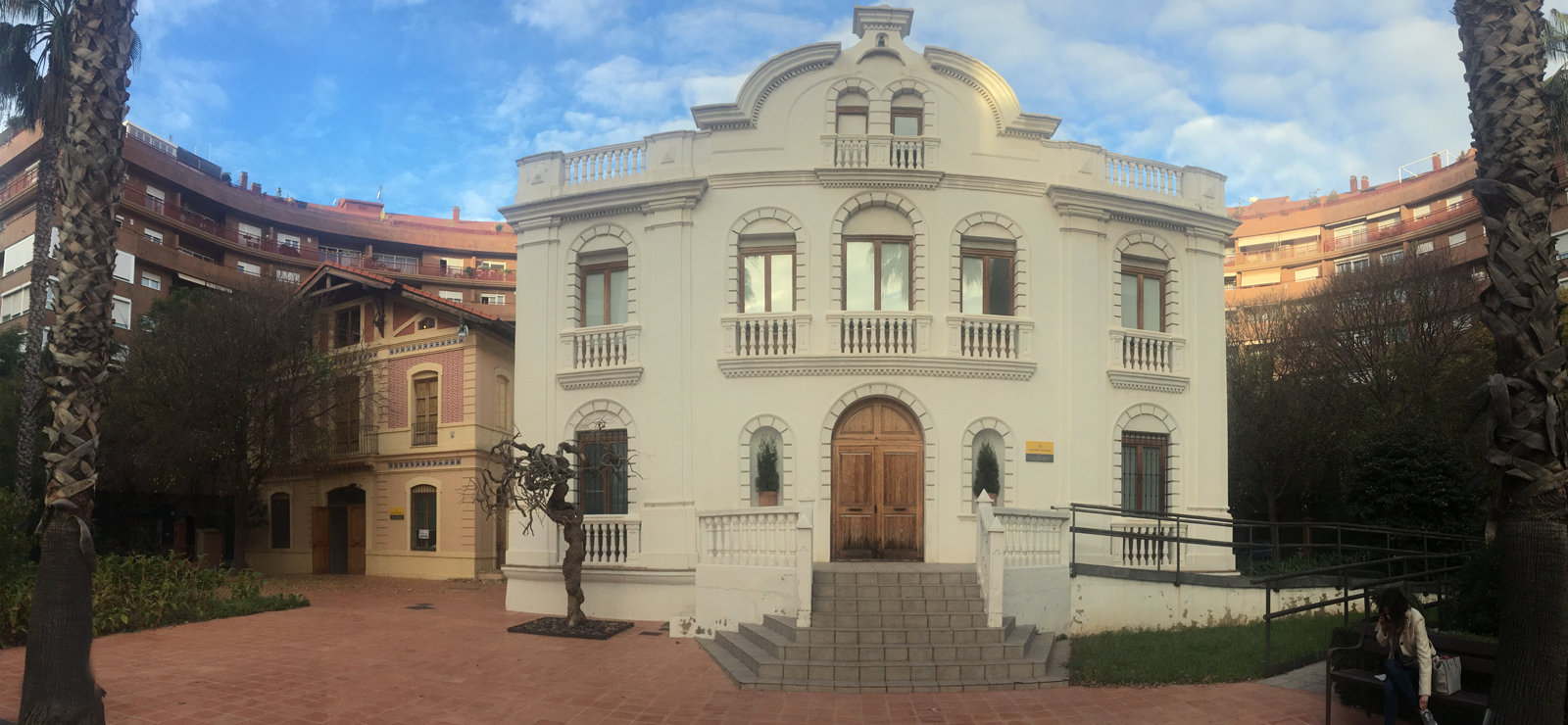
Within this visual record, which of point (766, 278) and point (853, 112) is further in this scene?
point (853, 112)

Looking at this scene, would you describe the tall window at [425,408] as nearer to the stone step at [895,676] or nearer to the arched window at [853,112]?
the arched window at [853,112]

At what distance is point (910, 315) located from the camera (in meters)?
15.4

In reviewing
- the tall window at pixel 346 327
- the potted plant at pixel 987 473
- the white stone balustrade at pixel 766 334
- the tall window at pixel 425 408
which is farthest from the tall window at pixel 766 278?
the tall window at pixel 346 327

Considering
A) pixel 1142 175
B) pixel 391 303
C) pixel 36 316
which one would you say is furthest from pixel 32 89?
pixel 1142 175

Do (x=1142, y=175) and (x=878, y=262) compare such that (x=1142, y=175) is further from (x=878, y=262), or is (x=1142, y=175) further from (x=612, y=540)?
(x=612, y=540)

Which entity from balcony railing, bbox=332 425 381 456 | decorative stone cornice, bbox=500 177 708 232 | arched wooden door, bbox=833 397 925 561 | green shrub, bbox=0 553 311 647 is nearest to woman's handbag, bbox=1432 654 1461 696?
arched wooden door, bbox=833 397 925 561

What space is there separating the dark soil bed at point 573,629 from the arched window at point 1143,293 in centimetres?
980

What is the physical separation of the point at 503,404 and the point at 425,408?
6.67 feet

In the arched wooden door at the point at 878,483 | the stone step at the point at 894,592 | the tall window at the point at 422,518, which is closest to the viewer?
the stone step at the point at 894,592

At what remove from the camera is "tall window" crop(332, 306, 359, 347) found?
27.3 metres

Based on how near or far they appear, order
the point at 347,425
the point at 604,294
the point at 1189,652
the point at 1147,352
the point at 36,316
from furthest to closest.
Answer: the point at 347,425 → the point at 36,316 → the point at 604,294 → the point at 1147,352 → the point at 1189,652

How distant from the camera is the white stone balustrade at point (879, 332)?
15320 millimetres

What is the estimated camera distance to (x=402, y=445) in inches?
1011

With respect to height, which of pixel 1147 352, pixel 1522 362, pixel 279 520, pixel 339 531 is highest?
pixel 1147 352
